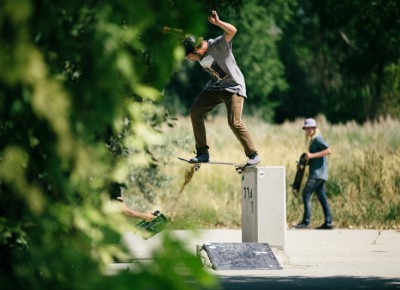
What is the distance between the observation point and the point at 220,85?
13.4 m

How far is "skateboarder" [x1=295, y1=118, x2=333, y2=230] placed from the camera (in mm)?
18375

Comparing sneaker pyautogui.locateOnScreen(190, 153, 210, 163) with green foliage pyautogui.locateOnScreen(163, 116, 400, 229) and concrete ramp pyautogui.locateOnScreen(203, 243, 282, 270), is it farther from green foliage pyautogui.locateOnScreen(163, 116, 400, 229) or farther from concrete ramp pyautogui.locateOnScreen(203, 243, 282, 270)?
green foliage pyautogui.locateOnScreen(163, 116, 400, 229)

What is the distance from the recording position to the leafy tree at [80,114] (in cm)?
400

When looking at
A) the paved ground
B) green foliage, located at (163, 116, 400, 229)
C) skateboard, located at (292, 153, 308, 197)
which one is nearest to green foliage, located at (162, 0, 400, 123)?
green foliage, located at (163, 116, 400, 229)

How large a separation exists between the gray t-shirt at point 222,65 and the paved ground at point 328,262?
2074 mm

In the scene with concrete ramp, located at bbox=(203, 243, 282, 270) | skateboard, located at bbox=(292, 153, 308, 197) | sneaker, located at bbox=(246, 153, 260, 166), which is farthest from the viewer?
skateboard, located at bbox=(292, 153, 308, 197)

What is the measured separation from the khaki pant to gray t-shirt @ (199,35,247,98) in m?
0.10

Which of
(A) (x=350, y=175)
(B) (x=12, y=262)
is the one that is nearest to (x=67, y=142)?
(B) (x=12, y=262)

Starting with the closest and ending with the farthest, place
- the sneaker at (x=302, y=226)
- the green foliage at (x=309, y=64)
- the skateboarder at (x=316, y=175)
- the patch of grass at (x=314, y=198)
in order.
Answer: the skateboarder at (x=316, y=175)
the sneaker at (x=302, y=226)
the patch of grass at (x=314, y=198)
the green foliage at (x=309, y=64)

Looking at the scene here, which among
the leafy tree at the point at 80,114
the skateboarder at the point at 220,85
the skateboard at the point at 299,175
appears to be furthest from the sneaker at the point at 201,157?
the leafy tree at the point at 80,114

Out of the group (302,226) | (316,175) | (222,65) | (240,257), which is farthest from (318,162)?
(240,257)

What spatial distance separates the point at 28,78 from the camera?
3938 millimetres

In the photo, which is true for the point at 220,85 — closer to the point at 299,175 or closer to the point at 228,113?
the point at 228,113

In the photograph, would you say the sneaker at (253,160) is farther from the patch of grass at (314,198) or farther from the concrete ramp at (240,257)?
the patch of grass at (314,198)
